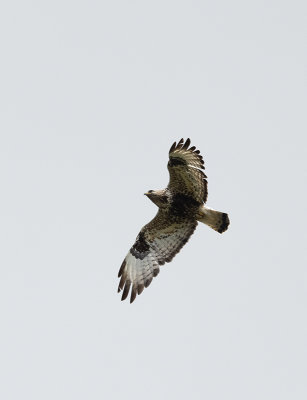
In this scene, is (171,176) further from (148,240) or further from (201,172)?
(148,240)

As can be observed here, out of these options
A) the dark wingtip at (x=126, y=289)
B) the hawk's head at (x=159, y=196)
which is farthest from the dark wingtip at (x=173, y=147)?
the dark wingtip at (x=126, y=289)

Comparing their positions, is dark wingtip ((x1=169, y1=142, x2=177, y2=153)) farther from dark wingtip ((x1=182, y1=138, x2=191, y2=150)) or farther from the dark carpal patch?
the dark carpal patch

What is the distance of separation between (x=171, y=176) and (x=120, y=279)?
2.34 m

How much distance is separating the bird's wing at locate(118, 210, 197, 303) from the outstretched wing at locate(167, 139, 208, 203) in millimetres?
783

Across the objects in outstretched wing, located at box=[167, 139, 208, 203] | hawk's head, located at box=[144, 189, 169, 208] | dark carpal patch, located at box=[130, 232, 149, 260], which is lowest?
dark carpal patch, located at box=[130, 232, 149, 260]

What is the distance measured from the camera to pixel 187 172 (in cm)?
1388

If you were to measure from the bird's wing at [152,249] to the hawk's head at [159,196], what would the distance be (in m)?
0.36

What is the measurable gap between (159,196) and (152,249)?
132 centimetres

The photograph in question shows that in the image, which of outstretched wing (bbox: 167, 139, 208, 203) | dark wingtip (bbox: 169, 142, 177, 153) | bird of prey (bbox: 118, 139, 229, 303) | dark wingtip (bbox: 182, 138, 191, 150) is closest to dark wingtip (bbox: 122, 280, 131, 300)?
bird of prey (bbox: 118, 139, 229, 303)

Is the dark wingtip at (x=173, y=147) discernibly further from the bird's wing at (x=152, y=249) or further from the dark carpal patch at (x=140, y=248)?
the dark carpal patch at (x=140, y=248)

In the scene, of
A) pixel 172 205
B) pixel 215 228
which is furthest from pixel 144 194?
pixel 215 228

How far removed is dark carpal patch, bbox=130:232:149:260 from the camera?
49.9 ft

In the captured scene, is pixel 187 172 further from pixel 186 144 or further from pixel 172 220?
pixel 172 220

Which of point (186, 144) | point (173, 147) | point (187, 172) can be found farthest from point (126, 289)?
point (186, 144)
